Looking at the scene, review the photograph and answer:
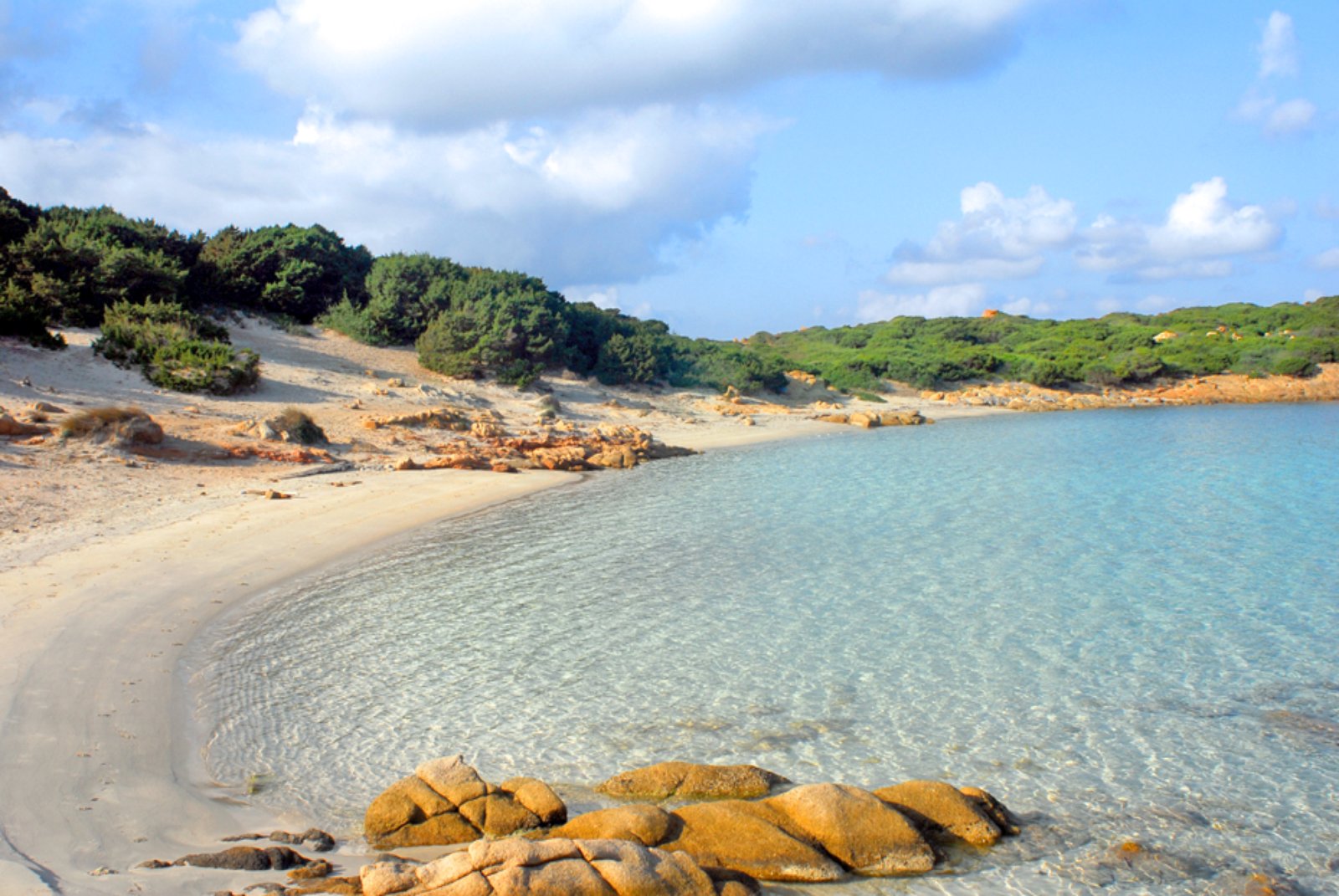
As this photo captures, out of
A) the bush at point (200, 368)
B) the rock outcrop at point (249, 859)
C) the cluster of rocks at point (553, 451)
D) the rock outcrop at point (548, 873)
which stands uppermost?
the bush at point (200, 368)

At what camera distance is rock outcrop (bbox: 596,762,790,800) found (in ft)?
17.5

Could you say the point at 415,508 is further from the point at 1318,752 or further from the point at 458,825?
the point at 1318,752

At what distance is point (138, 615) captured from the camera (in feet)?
27.2

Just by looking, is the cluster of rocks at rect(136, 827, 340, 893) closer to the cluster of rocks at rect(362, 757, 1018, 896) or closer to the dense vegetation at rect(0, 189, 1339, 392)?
the cluster of rocks at rect(362, 757, 1018, 896)

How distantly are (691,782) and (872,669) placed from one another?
A: 2.79 meters

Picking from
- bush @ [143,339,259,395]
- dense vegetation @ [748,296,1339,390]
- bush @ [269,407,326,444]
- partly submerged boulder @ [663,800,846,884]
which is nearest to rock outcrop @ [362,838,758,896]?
partly submerged boulder @ [663,800,846,884]

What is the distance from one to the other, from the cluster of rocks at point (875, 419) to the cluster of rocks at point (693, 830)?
28.7 m

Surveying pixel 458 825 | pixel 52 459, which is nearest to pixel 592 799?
pixel 458 825

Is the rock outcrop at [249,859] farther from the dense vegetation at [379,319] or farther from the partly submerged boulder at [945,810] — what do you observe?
the dense vegetation at [379,319]

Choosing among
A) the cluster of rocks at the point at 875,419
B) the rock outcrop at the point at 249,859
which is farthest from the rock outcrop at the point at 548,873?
the cluster of rocks at the point at 875,419

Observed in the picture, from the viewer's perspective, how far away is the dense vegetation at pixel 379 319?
21.5 m

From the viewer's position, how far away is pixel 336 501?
1421 centimetres

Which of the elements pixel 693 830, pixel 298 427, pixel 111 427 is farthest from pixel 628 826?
pixel 298 427

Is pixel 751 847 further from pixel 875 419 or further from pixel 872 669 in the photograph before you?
pixel 875 419
